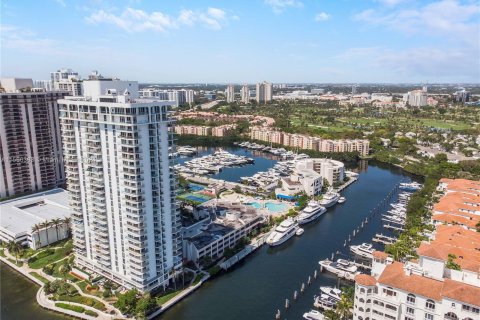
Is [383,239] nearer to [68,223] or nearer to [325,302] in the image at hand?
[325,302]

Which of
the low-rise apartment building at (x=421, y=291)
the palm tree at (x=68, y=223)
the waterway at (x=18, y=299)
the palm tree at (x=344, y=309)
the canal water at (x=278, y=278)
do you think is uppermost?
the low-rise apartment building at (x=421, y=291)

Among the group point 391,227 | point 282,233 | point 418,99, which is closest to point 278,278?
point 282,233

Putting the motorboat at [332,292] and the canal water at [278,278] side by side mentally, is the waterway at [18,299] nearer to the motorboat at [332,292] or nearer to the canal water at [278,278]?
the canal water at [278,278]

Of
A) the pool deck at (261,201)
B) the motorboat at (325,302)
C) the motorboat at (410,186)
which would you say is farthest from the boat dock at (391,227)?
the motorboat at (325,302)

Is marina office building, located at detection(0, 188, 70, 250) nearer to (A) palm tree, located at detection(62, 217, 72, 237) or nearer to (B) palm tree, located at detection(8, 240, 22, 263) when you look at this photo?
(A) palm tree, located at detection(62, 217, 72, 237)

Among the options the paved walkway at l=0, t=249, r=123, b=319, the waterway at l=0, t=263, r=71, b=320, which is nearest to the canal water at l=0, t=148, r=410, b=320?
the waterway at l=0, t=263, r=71, b=320
